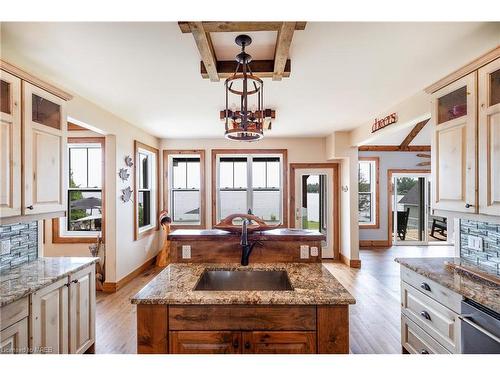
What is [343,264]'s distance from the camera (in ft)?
16.9

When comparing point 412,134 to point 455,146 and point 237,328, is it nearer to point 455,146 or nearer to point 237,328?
A: point 455,146

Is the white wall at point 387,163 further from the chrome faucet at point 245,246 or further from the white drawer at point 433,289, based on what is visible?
the chrome faucet at point 245,246

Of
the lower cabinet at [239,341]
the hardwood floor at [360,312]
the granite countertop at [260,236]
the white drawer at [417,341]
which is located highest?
the granite countertop at [260,236]

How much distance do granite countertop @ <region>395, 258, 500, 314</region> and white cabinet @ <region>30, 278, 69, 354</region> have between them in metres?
2.71

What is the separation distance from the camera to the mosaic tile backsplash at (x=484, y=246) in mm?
1975

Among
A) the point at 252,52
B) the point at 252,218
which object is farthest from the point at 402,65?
the point at 252,218

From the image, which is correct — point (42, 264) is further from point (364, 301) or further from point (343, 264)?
point (343, 264)

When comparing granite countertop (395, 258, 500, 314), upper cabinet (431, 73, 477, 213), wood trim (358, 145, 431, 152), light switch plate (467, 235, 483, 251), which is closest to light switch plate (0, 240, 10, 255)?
granite countertop (395, 258, 500, 314)

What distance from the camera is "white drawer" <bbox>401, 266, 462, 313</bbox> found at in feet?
5.38

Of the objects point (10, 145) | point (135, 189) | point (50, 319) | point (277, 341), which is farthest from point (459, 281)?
point (135, 189)

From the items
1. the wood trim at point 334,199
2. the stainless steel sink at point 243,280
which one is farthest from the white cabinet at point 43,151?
the wood trim at point 334,199

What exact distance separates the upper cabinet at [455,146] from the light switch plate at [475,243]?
0.43 m
